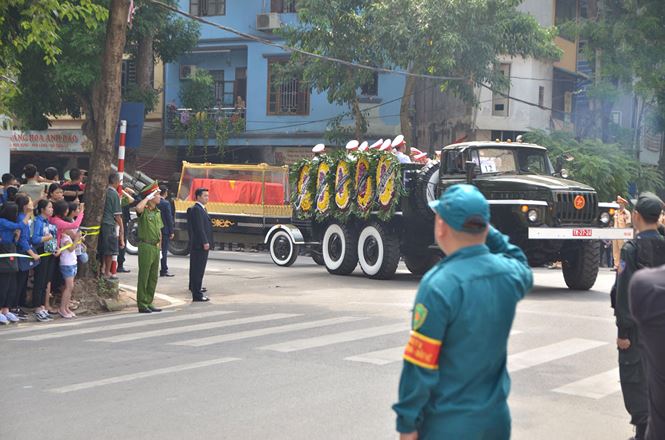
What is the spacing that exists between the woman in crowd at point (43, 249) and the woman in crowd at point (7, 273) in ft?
1.34

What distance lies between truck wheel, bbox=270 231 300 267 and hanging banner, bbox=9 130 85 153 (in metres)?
16.3

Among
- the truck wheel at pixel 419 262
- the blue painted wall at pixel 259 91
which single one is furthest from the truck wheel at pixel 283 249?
the blue painted wall at pixel 259 91

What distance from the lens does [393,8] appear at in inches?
1184

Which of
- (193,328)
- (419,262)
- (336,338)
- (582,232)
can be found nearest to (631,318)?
(336,338)

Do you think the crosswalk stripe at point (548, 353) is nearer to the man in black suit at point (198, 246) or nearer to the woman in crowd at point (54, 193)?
the man in black suit at point (198, 246)

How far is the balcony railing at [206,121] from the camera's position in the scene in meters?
38.2

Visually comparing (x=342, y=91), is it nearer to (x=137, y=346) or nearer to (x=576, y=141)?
(x=576, y=141)

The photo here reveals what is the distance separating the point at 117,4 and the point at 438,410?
1244 centimetres

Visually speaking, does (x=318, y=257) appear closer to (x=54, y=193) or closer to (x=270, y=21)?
(x=54, y=193)

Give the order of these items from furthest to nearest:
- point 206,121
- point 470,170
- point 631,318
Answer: point 206,121
point 470,170
point 631,318

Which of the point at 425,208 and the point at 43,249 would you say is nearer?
the point at 43,249

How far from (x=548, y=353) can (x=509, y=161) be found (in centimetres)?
796

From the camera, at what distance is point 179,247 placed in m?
27.9

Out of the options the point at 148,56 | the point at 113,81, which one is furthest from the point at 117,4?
the point at 148,56
